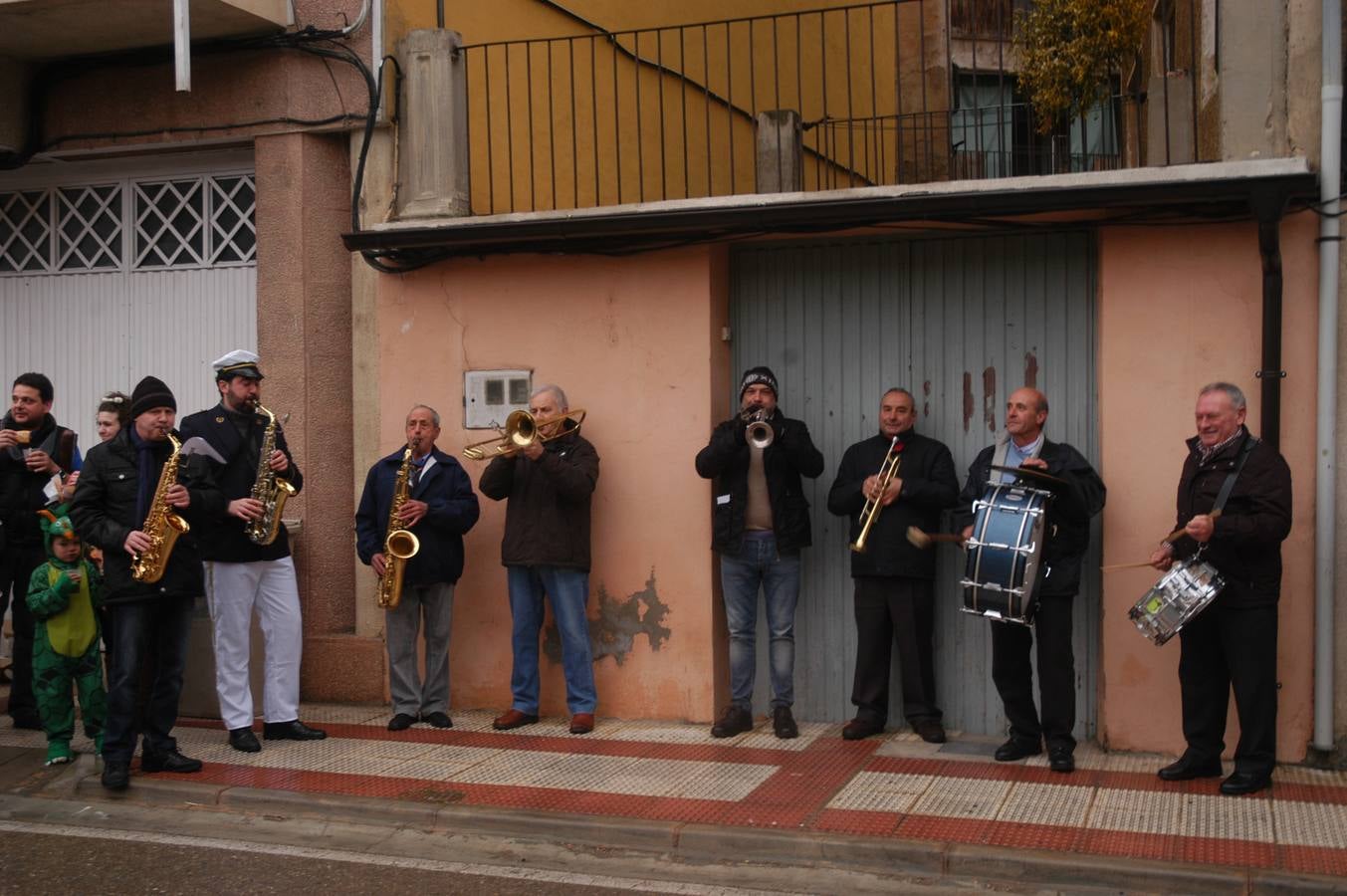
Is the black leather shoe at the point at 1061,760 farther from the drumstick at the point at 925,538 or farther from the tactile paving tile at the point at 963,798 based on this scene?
the drumstick at the point at 925,538

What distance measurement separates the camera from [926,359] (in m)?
8.64

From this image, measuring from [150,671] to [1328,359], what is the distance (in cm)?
647

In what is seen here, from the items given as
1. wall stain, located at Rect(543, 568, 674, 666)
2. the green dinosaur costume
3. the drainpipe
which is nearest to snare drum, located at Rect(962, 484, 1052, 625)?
the drainpipe

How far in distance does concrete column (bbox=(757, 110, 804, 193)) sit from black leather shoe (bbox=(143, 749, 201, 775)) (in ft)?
19.5

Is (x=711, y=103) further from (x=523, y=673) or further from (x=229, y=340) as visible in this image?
(x=523, y=673)

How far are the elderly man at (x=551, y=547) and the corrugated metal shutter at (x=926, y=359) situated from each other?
117 centimetres

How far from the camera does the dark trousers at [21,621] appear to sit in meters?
9.03

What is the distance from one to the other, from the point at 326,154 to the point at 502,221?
1645mm

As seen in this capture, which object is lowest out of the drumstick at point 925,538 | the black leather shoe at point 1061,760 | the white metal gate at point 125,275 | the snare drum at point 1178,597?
the black leather shoe at point 1061,760

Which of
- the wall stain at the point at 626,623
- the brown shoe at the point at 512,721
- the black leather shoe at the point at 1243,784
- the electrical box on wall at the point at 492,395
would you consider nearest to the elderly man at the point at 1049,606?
the black leather shoe at the point at 1243,784

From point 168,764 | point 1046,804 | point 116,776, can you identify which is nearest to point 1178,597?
point 1046,804

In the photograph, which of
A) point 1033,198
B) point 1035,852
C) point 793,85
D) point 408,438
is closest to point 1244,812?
point 1035,852

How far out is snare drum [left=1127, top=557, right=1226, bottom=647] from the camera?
6773 mm

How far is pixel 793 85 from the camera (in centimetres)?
1438
